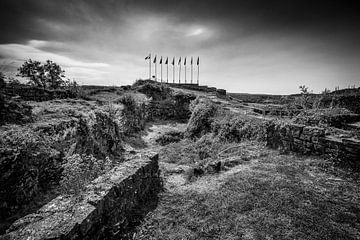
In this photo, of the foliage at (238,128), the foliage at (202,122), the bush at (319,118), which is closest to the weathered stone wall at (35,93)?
the foliage at (202,122)

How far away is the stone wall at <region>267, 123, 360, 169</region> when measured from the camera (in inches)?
205

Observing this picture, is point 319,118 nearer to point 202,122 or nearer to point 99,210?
point 202,122

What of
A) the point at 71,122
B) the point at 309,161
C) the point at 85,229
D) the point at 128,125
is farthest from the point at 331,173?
the point at 128,125

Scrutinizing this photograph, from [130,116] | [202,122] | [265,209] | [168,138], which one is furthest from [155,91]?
[265,209]

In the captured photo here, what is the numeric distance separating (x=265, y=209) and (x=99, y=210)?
10.5 ft

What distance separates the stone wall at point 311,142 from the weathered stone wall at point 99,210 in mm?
5252

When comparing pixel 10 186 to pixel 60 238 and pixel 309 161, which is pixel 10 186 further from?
pixel 309 161

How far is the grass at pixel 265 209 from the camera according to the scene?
3.22 meters

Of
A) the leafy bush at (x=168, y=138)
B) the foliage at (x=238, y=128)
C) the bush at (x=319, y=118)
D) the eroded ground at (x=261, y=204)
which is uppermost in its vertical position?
the bush at (x=319, y=118)

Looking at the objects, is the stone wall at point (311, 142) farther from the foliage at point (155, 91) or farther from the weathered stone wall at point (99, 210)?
the foliage at point (155, 91)

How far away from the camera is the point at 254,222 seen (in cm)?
346

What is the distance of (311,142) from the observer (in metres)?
6.26

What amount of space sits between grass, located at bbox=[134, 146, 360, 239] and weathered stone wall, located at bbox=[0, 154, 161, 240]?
1.42 feet

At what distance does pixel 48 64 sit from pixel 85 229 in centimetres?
3450
